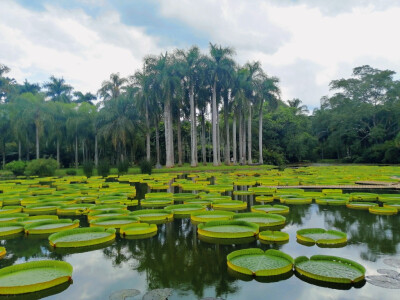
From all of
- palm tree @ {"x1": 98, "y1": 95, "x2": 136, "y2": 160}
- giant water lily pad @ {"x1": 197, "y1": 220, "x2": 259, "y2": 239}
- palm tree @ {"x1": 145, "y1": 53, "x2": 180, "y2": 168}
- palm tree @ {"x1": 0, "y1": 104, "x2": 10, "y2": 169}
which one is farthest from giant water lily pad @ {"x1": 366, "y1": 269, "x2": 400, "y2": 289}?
palm tree @ {"x1": 0, "y1": 104, "x2": 10, "y2": 169}

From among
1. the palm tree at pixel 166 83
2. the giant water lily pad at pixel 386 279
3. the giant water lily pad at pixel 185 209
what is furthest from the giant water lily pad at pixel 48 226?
the palm tree at pixel 166 83

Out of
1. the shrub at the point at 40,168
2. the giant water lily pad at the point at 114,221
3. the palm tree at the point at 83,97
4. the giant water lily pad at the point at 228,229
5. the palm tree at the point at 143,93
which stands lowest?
the giant water lily pad at the point at 228,229

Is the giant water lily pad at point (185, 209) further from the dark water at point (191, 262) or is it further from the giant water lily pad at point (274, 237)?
the giant water lily pad at point (274, 237)

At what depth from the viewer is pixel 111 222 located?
7.65 m

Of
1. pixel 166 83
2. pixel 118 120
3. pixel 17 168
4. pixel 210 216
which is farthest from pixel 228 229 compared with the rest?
pixel 118 120

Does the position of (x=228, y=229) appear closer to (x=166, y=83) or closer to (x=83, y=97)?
(x=166, y=83)

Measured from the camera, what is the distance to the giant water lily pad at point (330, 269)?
4.25 m

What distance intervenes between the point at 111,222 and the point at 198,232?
7.82ft

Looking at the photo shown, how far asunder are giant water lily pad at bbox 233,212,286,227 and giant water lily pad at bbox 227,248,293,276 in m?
2.31

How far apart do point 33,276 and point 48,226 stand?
331 cm

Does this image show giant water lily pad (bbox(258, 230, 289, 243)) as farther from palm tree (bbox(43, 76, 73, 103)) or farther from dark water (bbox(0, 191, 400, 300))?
palm tree (bbox(43, 76, 73, 103))

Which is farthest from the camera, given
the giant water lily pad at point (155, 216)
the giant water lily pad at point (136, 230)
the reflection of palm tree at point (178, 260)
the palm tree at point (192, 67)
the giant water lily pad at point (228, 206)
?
the palm tree at point (192, 67)

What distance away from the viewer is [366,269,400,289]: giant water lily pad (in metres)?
4.16

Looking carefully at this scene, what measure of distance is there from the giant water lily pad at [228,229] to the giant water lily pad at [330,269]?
178 cm
